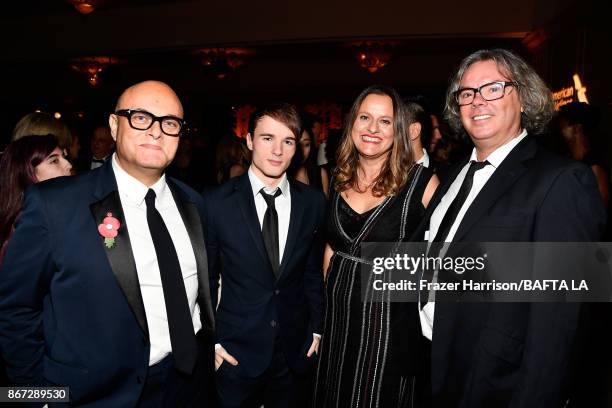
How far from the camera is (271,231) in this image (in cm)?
205

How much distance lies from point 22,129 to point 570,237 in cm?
322

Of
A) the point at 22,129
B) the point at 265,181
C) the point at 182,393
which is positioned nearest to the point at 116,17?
the point at 22,129

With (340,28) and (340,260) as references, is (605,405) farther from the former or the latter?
(340,28)

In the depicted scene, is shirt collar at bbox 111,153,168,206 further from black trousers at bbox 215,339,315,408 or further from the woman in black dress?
the woman in black dress

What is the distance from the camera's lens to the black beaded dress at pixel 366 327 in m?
2.08

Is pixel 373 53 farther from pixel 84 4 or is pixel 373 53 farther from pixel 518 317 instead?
pixel 518 317

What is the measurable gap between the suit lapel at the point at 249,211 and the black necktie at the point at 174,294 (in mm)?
447

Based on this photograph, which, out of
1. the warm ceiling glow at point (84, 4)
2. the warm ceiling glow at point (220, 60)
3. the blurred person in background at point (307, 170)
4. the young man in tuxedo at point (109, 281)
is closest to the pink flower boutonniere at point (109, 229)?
the young man in tuxedo at point (109, 281)

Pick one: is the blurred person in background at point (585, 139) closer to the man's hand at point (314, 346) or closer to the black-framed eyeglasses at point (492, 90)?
the black-framed eyeglasses at point (492, 90)

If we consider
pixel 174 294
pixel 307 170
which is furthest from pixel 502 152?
pixel 307 170

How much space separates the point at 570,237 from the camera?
139 cm

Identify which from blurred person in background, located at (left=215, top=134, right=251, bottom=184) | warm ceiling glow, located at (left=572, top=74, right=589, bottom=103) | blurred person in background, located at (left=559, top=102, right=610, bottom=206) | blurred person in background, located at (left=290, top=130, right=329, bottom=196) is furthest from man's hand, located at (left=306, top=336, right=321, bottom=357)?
warm ceiling glow, located at (left=572, top=74, right=589, bottom=103)

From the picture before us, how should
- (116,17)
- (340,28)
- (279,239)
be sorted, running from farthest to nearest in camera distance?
(116,17)
(340,28)
(279,239)

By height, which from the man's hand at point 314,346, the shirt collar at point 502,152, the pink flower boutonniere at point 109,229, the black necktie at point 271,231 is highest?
the shirt collar at point 502,152
